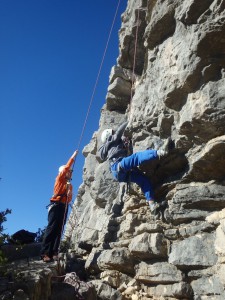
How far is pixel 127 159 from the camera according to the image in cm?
854

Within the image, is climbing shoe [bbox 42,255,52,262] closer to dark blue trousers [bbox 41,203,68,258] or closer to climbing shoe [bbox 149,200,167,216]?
dark blue trousers [bbox 41,203,68,258]

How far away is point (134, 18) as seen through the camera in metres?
12.5

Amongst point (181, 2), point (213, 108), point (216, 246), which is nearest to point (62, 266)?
point (216, 246)

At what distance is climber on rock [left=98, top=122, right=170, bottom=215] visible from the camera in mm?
7982

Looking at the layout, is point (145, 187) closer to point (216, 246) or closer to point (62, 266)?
point (216, 246)

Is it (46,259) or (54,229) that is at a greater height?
(54,229)

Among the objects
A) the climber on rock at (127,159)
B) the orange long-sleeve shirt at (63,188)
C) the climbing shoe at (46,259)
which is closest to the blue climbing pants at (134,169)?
the climber on rock at (127,159)

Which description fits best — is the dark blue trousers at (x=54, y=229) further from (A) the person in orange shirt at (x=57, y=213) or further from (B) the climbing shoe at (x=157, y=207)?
(B) the climbing shoe at (x=157, y=207)

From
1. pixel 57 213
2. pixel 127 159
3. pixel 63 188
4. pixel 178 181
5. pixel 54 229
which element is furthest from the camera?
pixel 63 188

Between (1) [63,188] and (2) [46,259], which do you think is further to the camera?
(1) [63,188]

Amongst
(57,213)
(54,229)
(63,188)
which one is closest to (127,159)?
(63,188)

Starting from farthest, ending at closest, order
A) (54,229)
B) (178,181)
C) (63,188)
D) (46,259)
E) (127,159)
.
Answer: (63,188), (54,229), (127,159), (46,259), (178,181)

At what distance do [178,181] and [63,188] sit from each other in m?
3.66

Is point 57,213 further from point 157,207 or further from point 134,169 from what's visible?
point 157,207
